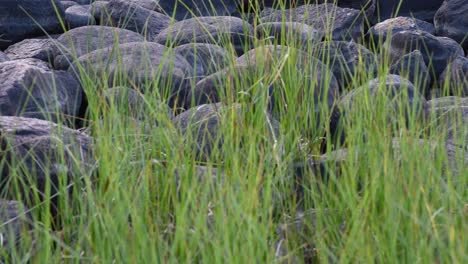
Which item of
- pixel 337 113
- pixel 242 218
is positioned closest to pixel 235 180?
pixel 242 218

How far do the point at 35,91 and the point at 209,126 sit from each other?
2.33ft

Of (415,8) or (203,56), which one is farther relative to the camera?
(415,8)

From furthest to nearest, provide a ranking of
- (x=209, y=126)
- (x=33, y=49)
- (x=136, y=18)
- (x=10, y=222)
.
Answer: (x=136, y=18) < (x=33, y=49) < (x=209, y=126) < (x=10, y=222)

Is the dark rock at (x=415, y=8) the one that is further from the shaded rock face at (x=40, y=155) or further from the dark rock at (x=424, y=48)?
the shaded rock face at (x=40, y=155)

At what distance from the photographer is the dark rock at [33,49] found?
4016 mm

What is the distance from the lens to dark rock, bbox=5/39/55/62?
4.02m

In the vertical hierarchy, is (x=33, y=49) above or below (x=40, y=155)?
below

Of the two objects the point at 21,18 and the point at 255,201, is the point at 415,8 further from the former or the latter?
the point at 255,201

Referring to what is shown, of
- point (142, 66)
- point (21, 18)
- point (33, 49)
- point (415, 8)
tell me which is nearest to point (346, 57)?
point (142, 66)

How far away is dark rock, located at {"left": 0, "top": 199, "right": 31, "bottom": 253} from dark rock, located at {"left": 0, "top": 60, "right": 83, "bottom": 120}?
0.71 m

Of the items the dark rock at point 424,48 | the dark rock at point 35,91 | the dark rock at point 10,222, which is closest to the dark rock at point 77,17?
the dark rock at point 35,91

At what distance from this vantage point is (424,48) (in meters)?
3.92

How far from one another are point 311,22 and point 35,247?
9.02 feet

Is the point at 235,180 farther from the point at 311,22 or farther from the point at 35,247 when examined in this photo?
the point at 311,22
